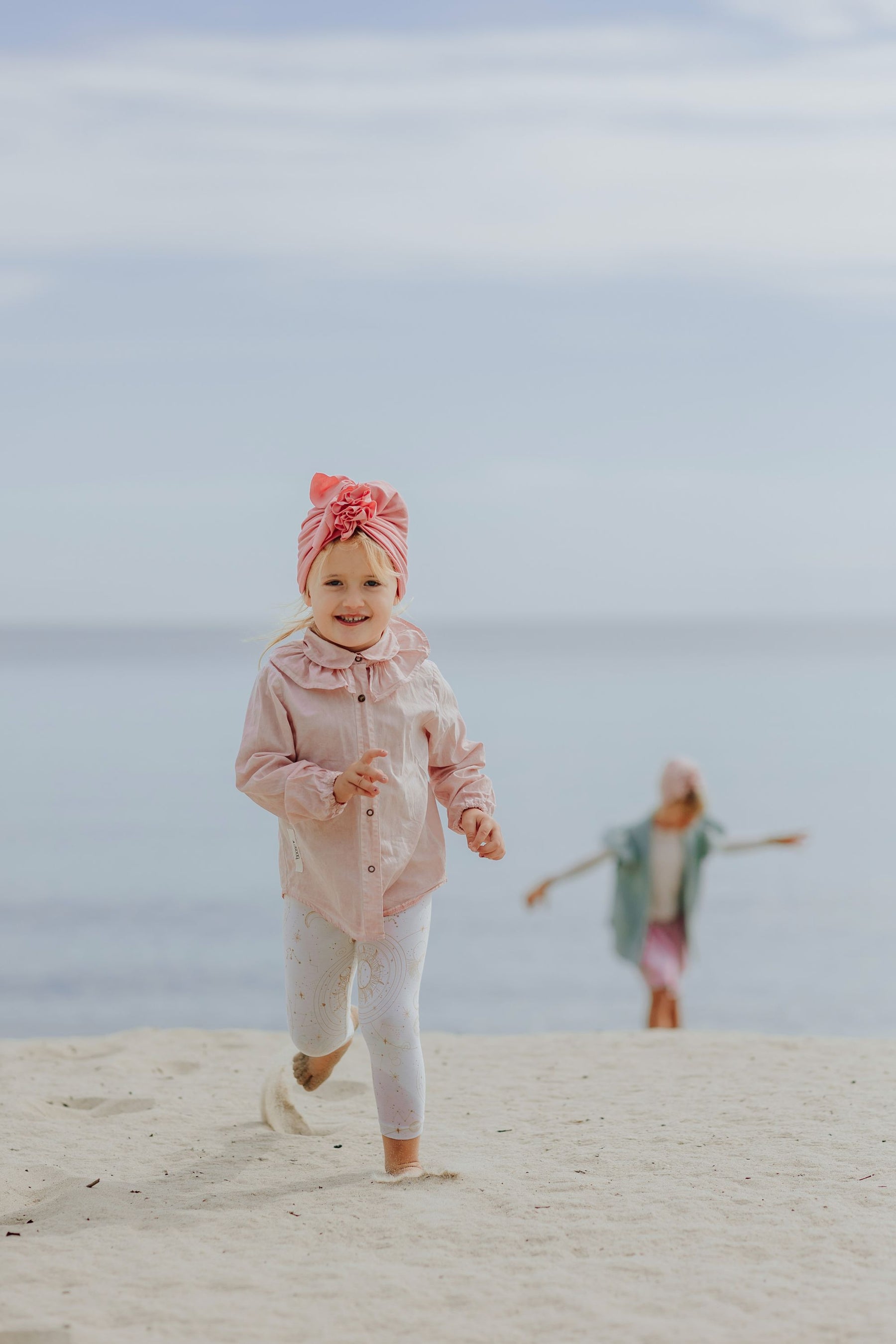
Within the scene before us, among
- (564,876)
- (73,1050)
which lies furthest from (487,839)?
(564,876)

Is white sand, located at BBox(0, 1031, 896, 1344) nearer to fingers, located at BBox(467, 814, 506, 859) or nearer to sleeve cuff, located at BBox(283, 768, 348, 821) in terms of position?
fingers, located at BBox(467, 814, 506, 859)

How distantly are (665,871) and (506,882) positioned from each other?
22.1 ft

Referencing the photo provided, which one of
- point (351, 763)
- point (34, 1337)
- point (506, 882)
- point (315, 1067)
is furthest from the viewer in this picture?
point (506, 882)

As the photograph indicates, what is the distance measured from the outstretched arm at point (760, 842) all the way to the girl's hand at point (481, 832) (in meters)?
3.98

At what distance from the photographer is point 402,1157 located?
13.6 ft

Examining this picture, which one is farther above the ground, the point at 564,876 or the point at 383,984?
the point at 564,876

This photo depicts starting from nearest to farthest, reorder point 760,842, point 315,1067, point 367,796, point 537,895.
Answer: point 367,796
point 315,1067
point 537,895
point 760,842

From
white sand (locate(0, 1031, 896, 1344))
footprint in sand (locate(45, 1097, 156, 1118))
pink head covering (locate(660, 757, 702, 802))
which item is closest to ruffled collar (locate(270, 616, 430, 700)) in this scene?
white sand (locate(0, 1031, 896, 1344))

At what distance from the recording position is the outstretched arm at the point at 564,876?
287 inches

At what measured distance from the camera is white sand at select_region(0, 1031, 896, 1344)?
3.09m

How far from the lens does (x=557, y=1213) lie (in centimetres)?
380

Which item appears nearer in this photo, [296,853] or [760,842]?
[296,853]

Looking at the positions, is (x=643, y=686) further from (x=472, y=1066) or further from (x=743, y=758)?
(x=472, y=1066)

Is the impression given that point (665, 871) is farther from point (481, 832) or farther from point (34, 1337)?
point (34, 1337)
